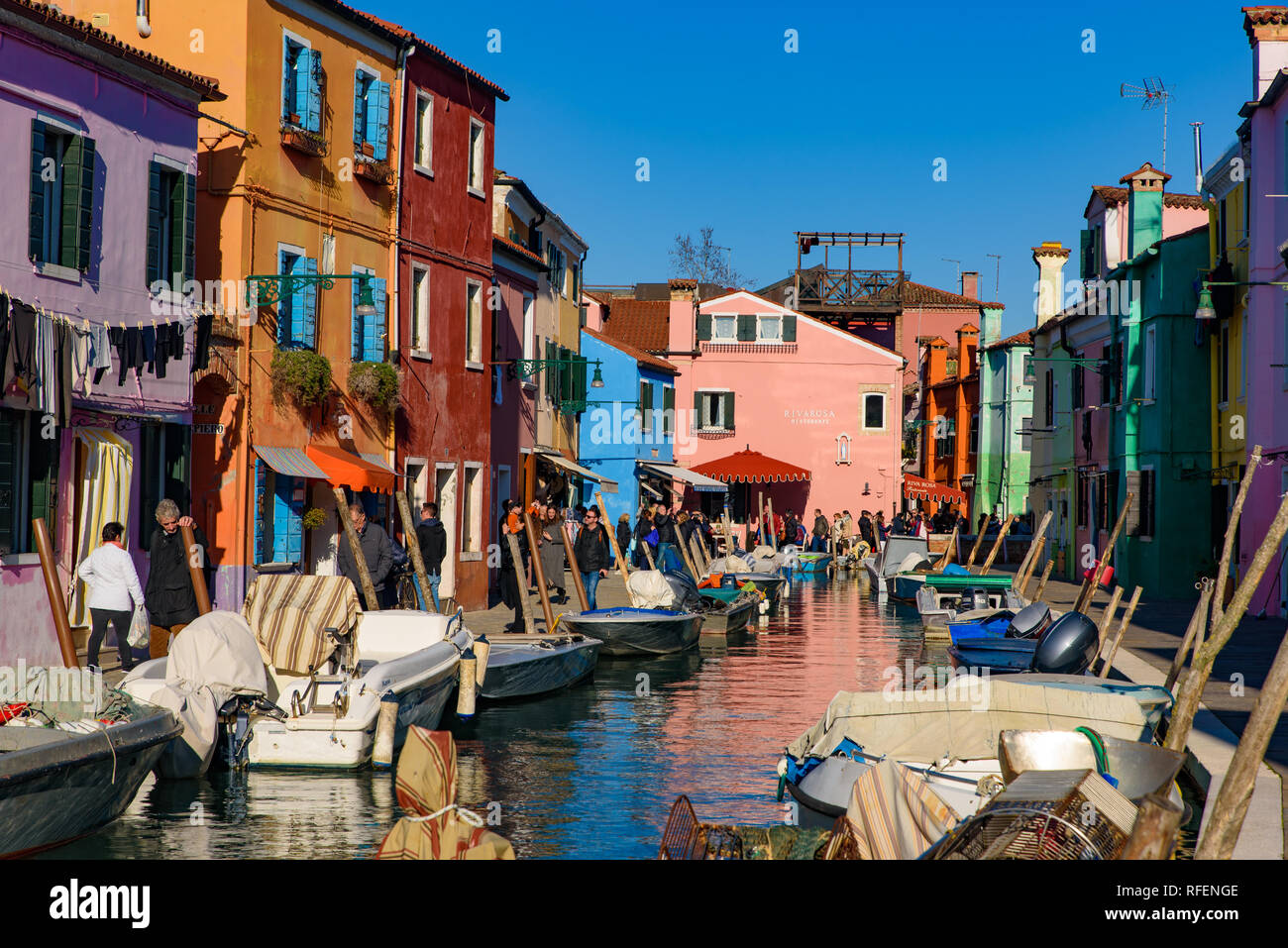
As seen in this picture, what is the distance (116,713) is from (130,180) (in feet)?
30.8

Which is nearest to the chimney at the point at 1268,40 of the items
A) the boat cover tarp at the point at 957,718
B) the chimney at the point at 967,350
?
the boat cover tarp at the point at 957,718

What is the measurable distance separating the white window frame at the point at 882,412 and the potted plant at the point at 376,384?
32.8 meters

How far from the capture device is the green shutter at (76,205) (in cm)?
1652

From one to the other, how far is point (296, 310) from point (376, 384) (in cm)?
199

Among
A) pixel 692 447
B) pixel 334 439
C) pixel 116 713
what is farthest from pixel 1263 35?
pixel 692 447

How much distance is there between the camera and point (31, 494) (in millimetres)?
15797

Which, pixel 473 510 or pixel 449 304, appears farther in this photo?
pixel 473 510

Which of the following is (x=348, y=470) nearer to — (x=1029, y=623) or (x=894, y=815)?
(x=1029, y=623)

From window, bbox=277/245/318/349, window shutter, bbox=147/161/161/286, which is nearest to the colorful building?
window, bbox=277/245/318/349

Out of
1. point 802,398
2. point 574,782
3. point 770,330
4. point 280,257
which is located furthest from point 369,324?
point 802,398

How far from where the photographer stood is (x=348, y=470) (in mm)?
21672

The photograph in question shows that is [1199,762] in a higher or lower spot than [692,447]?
lower

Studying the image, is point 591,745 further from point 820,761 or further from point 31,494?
point 31,494

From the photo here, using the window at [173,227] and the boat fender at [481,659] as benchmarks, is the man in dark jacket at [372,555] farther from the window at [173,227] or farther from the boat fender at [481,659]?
the window at [173,227]
